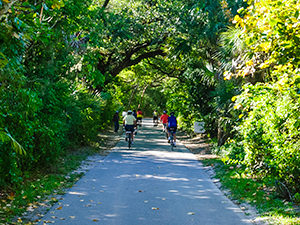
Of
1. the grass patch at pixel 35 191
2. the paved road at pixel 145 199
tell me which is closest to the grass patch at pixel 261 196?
the paved road at pixel 145 199

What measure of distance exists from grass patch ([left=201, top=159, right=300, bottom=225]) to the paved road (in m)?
0.44

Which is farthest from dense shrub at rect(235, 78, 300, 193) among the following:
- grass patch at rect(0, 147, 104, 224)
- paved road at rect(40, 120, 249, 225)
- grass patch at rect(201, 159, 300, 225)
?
grass patch at rect(0, 147, 104, 224)

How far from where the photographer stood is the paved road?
643 cm

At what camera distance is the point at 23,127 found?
7945mm

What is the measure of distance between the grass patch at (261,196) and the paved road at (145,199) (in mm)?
445

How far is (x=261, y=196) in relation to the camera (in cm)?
804

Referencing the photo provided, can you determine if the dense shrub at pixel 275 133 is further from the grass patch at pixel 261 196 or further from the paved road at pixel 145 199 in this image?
the paved road at pixel 145 199

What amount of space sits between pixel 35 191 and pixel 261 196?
5.12 metres

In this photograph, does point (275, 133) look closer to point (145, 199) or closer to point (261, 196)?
point (261, 196)

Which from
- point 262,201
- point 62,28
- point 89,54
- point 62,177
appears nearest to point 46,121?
point 62,177

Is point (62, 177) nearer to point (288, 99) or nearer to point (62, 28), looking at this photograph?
point (62, 28)

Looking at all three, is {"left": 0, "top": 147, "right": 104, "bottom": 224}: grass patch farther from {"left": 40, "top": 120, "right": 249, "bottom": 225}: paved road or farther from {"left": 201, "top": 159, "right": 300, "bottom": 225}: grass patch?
{"left": 201, "top": 159, "right": 300, "bottom": 225}: grass patch

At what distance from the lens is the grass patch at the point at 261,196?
21.2 feet

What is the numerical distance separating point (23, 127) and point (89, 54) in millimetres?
6156
